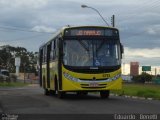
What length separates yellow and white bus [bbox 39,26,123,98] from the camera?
26.7 metres

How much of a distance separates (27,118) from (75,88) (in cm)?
1109

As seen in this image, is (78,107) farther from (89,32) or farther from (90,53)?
(89,32)

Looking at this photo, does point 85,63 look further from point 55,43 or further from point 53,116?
point 53,116

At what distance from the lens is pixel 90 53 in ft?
88.1

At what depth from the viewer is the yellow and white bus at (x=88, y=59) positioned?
26688 millimetres

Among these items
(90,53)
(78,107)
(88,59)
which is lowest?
(78,107)

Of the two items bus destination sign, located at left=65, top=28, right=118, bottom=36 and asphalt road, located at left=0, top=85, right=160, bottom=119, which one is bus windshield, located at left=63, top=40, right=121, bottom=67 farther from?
asphalt road, located at left=0, top=85, right=160, bottom=119

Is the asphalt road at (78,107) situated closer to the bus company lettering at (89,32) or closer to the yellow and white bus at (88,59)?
the yellow and white bus at (88,59)

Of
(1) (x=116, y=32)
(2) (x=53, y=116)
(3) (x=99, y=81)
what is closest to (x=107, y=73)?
(3) (x=99, y=81)

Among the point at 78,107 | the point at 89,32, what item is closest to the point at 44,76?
the point at 89,32

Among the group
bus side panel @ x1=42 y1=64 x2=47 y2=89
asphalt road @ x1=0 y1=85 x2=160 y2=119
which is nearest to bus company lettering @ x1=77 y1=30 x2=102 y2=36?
asphalt road @ x1=0 y1=85 x2=160 y2=119

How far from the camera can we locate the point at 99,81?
87.8 ft

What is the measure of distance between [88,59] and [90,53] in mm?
321

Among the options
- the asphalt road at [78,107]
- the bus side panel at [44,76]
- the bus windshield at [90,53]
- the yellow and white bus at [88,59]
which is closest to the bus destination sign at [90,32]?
the yellow and white bus at [88,59]
